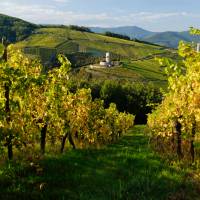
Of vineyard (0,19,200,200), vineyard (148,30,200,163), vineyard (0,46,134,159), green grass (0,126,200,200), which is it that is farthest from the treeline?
green grass (0,126,200,200)

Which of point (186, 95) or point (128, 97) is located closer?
point (186, 95)

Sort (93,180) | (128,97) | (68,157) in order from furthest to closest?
(128,97), (68,157), (93,180)

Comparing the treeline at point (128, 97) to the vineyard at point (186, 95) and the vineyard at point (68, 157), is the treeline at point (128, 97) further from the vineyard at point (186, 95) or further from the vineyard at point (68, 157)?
the vineyard at point (186, 95)

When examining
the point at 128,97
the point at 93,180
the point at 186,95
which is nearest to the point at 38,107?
the point at 186,95

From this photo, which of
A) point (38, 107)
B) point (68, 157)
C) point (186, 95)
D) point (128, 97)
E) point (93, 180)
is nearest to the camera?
point (93, 180)

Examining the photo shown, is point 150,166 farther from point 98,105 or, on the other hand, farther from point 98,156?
point 98,105

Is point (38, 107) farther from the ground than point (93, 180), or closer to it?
farther from the ground

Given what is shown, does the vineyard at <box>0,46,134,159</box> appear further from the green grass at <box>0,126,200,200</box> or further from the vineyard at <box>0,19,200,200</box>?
the green grass at <box>0,126,200,200</box>

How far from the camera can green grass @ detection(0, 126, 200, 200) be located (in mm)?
14039

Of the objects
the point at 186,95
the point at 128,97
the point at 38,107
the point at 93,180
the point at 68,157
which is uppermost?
the point at 186,95

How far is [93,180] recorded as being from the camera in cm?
1591

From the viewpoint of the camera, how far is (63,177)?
15.7m

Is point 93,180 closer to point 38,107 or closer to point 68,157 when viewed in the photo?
point 68,157

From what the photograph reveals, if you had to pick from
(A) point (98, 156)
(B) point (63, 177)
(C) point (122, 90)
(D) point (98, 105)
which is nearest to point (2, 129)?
(B) point (63, 177)
